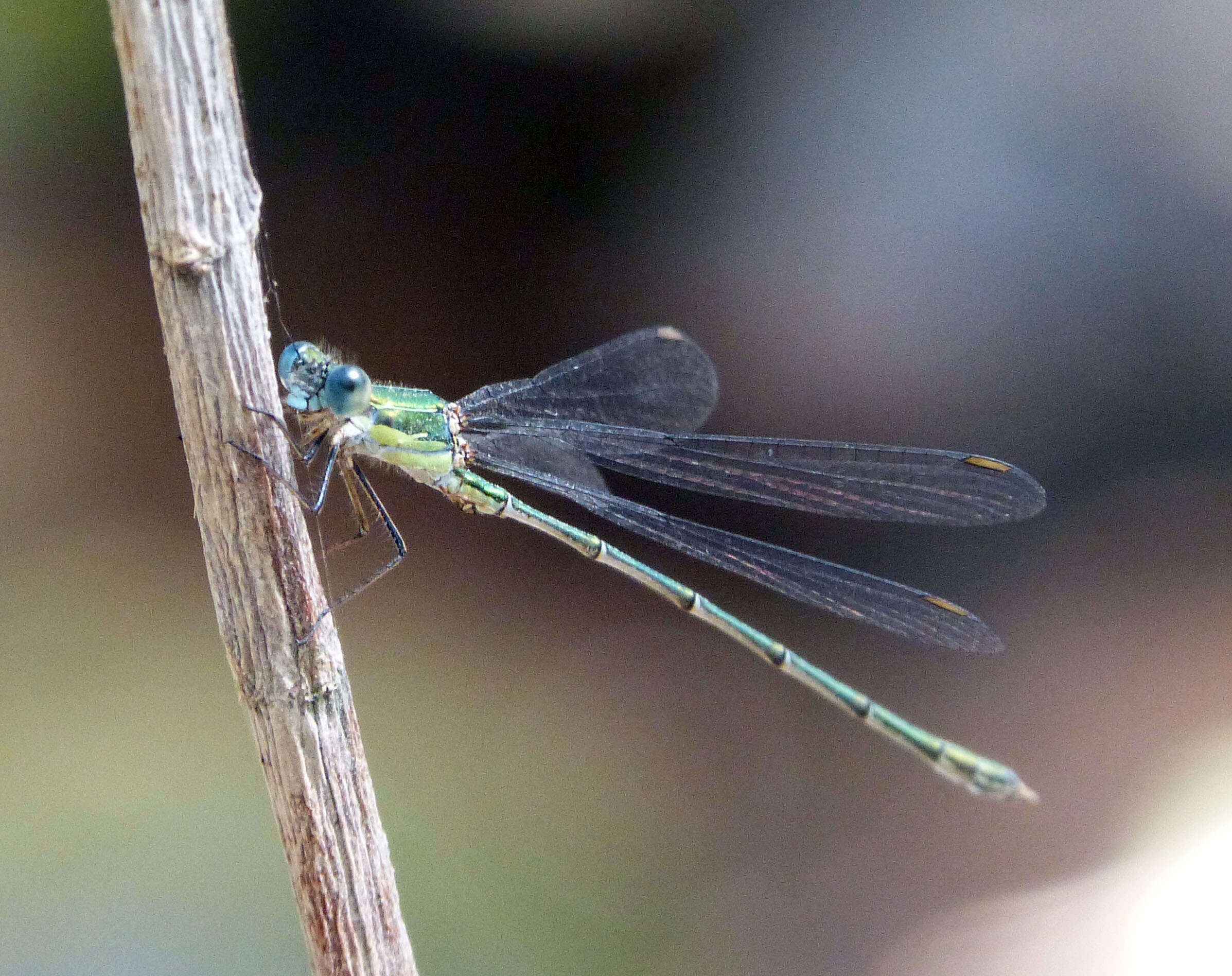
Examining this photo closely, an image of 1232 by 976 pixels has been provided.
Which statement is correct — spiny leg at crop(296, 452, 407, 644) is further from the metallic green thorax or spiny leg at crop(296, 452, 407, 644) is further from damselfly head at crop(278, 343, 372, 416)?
damselfly head at crop(278, 343, 372, 416)

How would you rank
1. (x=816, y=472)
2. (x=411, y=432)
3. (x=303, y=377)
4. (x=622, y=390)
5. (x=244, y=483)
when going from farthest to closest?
(x=622, y=390) → (x=816, y=472) → (x=411, y=432) → (x=303, y=377) → (x=244, y=483)

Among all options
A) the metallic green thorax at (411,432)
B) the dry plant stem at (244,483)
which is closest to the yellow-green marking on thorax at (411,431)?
the metallic green thorax at (411,432)

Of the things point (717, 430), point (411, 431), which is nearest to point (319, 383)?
point (411, 431)

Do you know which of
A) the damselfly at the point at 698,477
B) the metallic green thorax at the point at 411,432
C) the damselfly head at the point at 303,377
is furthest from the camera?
the damselfly at the point at 698,477

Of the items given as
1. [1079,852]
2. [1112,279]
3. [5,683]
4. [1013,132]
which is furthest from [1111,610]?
[5,683]

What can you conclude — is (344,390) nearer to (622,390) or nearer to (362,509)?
(362,509)

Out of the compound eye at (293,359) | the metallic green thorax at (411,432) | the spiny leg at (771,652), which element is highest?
the compound eye at (293,359)

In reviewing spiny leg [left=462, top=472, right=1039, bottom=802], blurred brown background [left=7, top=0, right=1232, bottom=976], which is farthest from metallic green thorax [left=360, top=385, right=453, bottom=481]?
blurred brown background [left=7, top=0, right=1232, bottom=976]

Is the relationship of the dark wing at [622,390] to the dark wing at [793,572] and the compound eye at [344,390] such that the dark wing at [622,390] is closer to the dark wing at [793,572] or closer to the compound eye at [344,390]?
the dark wing at [793,572]
